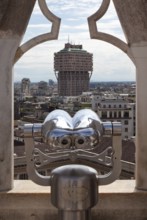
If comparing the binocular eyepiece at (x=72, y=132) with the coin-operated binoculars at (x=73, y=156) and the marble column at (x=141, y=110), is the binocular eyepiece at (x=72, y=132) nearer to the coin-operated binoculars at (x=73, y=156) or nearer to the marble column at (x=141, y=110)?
the coin-operated binoculars at (x=73, y=156)

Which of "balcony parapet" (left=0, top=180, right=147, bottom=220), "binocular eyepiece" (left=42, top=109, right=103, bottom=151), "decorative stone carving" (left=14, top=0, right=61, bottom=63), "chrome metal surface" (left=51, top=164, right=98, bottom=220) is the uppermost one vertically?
"decorative stone carving" (left=14, top=0, right=61, bottom=63)

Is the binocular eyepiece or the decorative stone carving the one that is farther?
the decorative stone carving

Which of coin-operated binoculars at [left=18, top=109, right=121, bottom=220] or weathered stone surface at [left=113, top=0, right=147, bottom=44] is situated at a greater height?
weathered stone surface at [left=113, top=0, right=147, bottom=44]

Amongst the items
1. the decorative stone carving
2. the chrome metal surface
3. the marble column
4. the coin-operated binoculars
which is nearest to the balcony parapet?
the marble column

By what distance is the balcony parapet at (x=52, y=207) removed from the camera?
2.32m

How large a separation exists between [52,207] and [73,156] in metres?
0.75

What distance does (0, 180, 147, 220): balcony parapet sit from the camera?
2324mm

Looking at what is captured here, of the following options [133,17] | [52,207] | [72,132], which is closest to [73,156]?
[72,132]

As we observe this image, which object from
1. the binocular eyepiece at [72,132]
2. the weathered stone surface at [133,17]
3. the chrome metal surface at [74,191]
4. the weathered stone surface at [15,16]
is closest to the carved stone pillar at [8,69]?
the weathered stone surface at [15,16]

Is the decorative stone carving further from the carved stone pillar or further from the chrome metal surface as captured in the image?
the chrome metal surface

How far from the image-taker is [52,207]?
2338 mm

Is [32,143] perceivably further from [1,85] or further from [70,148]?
[1,85]

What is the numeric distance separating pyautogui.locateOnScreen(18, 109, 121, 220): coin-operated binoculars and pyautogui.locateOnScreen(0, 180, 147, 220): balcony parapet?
50cm

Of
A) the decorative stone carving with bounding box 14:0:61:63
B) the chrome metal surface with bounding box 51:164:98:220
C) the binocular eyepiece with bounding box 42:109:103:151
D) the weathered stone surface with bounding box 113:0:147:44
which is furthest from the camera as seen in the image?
the decorative stone carving with bounding box 14:0:61:63
